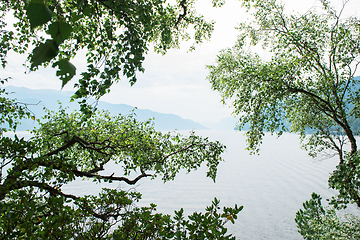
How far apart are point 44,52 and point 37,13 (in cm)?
10

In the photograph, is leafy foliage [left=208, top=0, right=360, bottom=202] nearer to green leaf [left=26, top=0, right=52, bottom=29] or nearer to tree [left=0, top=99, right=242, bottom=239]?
tree [left=0, top=99, right=242, bottom=239]

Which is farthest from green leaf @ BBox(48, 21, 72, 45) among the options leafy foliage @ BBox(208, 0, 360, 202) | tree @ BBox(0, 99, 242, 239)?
leafy foliage @ BBox(208, 0, 360, 202)

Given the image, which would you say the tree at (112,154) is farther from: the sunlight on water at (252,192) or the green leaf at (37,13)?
the sunlight on water at (252,192)

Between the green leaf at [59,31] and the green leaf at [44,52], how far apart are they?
30mm

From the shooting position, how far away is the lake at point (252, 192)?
22344mm

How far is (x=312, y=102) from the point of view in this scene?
10531mm

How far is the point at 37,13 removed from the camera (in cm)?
57

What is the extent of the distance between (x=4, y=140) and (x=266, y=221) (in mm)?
25833

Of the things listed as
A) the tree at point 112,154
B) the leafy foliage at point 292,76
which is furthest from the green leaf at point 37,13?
the leafy foliage at point 292,76

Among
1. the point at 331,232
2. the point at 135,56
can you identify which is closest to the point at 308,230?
the point at 331,232

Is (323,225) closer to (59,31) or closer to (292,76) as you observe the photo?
(292,76)

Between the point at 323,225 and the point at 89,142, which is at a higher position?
the point at 89,142

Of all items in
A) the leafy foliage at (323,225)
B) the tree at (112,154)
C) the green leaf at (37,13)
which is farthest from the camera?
the leafy foliage at (323,225)

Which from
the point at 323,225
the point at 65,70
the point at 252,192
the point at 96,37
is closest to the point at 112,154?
the point at 96,37
